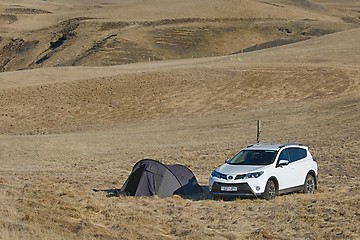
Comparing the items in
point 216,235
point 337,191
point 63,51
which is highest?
point 216,235

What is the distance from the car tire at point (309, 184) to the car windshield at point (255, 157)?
1.13m

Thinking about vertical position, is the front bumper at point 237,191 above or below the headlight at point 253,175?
below

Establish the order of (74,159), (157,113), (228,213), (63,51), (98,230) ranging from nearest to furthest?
(98,230) → (228,213) → (74,159) → (157,113) → (63,51)

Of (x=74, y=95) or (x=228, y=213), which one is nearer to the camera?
(x=228, y=213)

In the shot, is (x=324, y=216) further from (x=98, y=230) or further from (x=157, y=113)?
(x=157, y=113)

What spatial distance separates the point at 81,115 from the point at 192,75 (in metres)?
9.65

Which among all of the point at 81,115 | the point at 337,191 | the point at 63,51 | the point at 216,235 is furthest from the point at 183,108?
the point at 63,51

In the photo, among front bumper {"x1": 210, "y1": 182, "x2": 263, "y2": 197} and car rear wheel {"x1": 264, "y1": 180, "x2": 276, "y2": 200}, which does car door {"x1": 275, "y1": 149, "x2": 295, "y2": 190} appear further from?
front bumper {"x1": 210, "y1": 182, "x2": 263, "y2": 197}

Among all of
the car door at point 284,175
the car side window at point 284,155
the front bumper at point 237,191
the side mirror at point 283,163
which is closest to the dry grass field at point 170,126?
the front bumper at point 237,191

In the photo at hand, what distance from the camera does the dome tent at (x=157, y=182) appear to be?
62.8ft

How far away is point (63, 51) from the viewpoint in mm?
90000

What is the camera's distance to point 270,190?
18188mm

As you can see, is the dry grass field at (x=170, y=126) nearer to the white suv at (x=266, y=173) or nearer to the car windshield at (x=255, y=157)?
the white suv at (x=266, y=173)

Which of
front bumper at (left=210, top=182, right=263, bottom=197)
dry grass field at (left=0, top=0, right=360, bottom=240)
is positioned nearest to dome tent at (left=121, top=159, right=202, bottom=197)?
dry grass field at (left=0, top=0, right=360, bottom=240)
